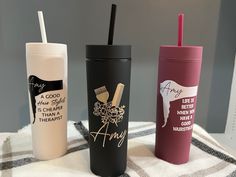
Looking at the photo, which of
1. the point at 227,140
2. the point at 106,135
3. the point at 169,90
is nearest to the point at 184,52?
the point at 169,90

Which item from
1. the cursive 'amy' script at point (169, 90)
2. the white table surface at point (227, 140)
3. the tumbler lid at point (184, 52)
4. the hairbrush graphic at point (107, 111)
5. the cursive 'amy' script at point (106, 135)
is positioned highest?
the tumbler lid at point (184, 52)

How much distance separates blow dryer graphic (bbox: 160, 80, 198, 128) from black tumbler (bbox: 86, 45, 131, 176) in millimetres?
72

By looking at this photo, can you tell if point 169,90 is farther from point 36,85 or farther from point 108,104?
point 36,85

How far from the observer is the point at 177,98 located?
372 millimetres

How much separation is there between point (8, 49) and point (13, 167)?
342 mm

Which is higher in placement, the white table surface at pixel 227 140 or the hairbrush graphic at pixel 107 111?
the hairbrush graphic at pixel 107 111

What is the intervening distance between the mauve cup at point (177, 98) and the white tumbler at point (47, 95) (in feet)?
0.56

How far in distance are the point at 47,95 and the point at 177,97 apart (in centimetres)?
21

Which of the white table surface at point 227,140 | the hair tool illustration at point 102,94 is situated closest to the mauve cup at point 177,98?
the hair tool illustration at point 102,94

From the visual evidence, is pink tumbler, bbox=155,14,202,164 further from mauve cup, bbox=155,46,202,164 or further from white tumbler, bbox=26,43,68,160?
white tumbler, bbox=26,43,68,160

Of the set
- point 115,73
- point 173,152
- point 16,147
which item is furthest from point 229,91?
point 16,147

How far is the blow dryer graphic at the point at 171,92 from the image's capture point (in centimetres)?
37

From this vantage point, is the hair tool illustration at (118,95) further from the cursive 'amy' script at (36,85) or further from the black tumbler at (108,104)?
the cursive 'amy' script at (36,85)

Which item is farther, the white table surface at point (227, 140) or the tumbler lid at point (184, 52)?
the white table surface at point (227, 140)
